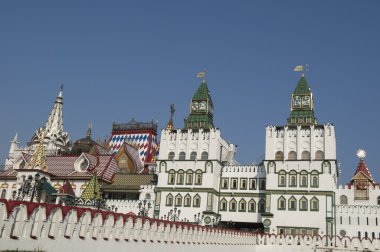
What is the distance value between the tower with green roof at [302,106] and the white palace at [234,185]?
12 centimetres

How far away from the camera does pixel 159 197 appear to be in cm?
5097

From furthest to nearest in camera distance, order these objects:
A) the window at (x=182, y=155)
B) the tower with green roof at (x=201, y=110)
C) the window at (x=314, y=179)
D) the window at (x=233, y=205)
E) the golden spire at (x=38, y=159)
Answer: the tower with green roof at (x=201, y=110)
the golden spire at (x=38, y=159)
the window at (x=182, y=155)
the window at (x=233, y=205)
the window at (x=314, y=179)

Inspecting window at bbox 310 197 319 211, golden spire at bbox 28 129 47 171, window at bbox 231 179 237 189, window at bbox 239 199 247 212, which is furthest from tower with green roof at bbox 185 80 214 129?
golden spire at bbox 28 129 47 171

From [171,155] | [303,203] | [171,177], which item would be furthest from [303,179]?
[171,155]

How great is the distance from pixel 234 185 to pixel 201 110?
11.1 meters

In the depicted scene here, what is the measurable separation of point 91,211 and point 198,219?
94.2ft

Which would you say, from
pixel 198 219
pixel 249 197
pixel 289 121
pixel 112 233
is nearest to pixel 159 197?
pixel 198 219

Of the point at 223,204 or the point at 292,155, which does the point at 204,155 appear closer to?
the point at 223,204

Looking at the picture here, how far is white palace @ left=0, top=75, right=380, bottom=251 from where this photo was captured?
145 ft

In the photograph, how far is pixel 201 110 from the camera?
5556cm

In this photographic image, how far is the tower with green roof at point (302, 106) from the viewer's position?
5075cm

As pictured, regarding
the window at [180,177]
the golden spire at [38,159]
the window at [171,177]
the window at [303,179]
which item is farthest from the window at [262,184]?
the golden spire at [38,159]

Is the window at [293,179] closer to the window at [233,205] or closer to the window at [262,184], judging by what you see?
the window at [262,184]

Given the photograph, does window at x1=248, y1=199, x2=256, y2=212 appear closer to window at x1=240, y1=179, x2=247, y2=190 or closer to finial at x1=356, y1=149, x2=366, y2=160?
window at x1=240, y1=179, x2=247, y2=190
